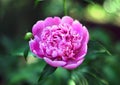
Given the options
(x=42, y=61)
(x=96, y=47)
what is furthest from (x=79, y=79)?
(x=42, y=61)

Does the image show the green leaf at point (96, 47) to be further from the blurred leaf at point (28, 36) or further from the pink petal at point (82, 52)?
the blurred leaf at point (28, 36)

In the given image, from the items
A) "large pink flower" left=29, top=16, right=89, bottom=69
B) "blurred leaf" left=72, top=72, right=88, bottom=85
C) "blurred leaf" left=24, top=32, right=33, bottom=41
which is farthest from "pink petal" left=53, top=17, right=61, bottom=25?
"blurred leaf" left=72, top=72, right=88, bottom=85

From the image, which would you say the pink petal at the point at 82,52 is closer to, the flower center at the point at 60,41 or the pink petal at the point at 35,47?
the flower center at the point at 60,41

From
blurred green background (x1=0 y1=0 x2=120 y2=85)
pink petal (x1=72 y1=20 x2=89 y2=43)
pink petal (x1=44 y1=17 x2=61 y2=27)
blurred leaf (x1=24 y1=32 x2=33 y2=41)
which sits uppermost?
pink petal (x1=44 y1=17 x2=61 y2=27)

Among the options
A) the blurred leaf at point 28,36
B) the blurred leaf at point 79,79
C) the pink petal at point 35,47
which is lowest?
the blurred leaf at point 79,79

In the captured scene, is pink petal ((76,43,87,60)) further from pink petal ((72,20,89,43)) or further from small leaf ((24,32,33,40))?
small leaf ((24,32,33,40))

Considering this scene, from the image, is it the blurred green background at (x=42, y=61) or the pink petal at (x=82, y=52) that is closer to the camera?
the pink petal at (x=82, y=52)

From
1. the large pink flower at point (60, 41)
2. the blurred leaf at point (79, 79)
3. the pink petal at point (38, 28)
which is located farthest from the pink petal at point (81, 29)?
the blurred leaf at point (79, 79)

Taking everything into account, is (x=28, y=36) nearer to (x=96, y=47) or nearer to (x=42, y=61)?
(x=96, y=47)

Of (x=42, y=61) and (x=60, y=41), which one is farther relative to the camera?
(x=42, y=61)

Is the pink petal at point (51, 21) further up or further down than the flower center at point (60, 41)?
further up
